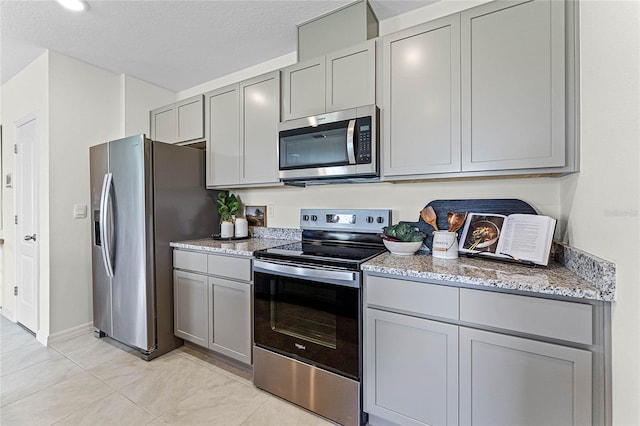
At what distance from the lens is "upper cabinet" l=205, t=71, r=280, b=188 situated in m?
2.31

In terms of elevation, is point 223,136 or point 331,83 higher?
point 331,83

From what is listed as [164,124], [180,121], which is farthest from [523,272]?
[164,124]

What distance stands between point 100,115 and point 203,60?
3.88 ft

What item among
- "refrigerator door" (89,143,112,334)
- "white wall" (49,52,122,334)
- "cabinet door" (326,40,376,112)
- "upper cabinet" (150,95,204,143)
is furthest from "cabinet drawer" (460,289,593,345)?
"white wall" (49,52,122,334)

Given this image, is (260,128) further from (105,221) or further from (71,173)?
(71,173)

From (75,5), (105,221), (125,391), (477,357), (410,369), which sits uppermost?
(75,5)

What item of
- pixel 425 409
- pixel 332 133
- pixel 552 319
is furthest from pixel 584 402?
pixel 332 133

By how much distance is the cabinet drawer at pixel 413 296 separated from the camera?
52.3 inches

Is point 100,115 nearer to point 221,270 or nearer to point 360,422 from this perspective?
point 221,270

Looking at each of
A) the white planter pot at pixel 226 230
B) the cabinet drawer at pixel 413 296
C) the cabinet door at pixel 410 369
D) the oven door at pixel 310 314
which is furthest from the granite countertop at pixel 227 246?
the cabinet door at pixel 410 369

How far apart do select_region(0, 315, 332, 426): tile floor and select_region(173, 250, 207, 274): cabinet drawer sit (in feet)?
2.41

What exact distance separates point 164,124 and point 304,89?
1.77 m

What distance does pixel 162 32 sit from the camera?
2.32 meters

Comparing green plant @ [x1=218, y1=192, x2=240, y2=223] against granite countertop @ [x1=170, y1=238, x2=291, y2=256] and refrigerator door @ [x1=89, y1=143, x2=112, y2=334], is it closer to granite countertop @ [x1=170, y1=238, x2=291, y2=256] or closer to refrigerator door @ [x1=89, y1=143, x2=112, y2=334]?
granite countertop @ [x1=170, y1=238, x2=291, y2=256]
